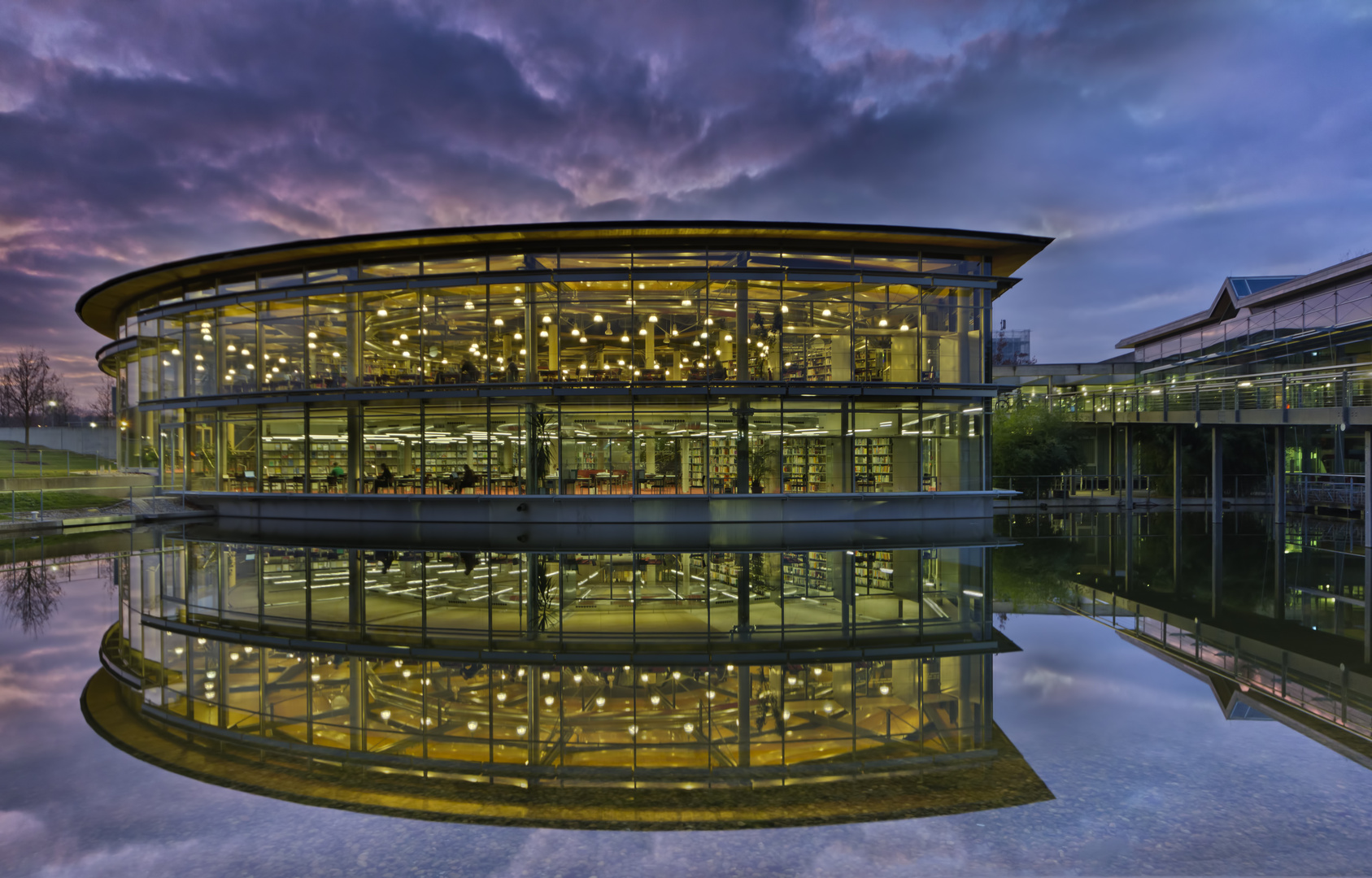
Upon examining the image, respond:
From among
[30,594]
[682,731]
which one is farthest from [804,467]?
[30,594]

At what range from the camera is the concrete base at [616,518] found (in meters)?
19.0

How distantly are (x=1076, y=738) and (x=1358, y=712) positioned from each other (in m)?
2.94

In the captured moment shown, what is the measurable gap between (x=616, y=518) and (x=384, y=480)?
826 centimetres

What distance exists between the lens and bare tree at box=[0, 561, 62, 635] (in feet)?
31.3

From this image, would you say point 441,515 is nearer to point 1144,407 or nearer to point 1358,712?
point 1358,712

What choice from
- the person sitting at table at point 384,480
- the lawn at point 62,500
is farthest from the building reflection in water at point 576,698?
the lawn at point 62,500

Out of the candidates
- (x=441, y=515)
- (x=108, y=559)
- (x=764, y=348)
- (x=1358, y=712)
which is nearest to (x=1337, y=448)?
(x=764, y=348)

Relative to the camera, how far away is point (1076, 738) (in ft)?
17.5

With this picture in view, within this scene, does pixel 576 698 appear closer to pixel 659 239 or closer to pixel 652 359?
pixel 652 359

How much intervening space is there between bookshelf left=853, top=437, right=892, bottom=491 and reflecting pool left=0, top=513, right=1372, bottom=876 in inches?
422

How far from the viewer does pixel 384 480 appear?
22.7 metres

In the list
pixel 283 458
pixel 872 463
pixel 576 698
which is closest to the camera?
pixel 576 698

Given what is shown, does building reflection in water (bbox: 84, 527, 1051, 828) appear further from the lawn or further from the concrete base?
the lawn

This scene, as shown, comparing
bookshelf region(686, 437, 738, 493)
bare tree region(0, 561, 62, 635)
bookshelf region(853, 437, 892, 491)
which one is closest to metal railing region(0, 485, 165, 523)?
bare tree region(0, 561, 62, 635)
